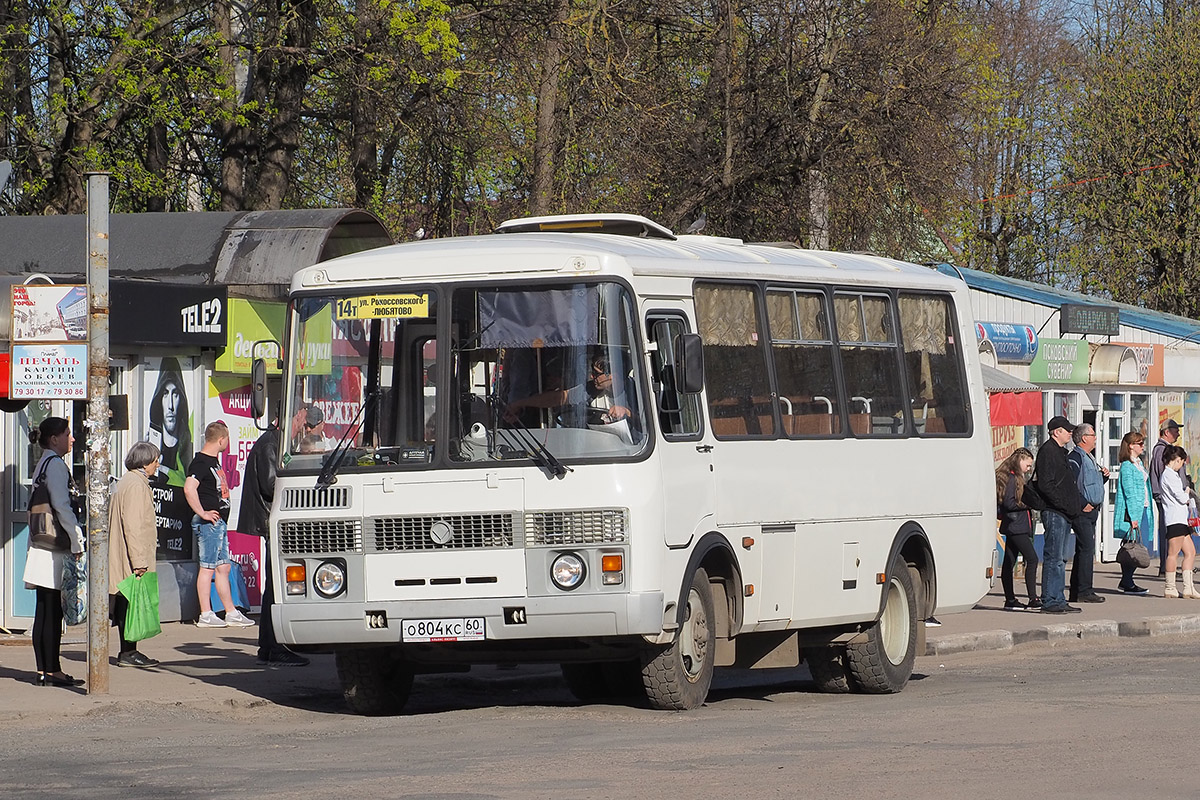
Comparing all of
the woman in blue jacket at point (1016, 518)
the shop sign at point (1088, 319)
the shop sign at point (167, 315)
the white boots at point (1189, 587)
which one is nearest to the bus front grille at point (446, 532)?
the shop sign at point (167, 315)

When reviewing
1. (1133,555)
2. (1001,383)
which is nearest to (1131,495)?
(1133,555)

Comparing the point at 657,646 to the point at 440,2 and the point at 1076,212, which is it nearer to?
the point at 440,2

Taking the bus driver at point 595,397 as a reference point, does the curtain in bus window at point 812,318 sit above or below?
above

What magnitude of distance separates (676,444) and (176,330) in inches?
295

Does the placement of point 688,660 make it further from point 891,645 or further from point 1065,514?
point 1065,514

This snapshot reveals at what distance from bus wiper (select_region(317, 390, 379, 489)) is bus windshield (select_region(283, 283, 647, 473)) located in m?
0.01

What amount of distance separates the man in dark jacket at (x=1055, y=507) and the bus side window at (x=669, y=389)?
31.0 ft

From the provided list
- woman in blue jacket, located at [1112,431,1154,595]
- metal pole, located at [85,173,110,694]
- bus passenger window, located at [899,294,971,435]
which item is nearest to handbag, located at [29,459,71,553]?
metal pole, located at [85,173,110,694]

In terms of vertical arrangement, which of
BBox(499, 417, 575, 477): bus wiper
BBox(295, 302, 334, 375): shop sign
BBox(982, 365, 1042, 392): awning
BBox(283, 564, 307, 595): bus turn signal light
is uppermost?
BBox(982, 365, 1042, 392): awning

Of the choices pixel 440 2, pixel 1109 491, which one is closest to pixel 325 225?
pixel 440 2

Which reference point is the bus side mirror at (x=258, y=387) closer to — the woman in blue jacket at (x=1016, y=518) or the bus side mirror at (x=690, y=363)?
the bus side mirror at (x=690, y=363)

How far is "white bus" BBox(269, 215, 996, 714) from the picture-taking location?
1105cm

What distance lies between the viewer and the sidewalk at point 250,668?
40.7ft

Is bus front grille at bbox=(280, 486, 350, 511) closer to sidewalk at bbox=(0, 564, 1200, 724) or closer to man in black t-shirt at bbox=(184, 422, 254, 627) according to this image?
sidewalk at bbox=(0, 564, 1200, 724)
